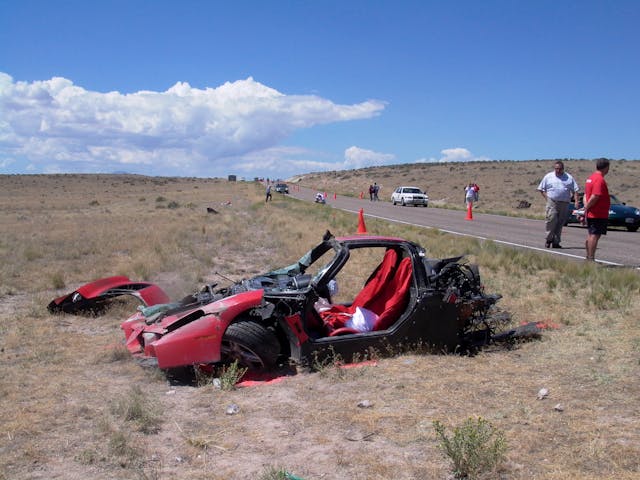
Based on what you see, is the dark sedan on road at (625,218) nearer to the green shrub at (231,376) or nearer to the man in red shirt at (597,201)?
the man in red shirt at (597,201)

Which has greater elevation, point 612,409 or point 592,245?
point 592,245

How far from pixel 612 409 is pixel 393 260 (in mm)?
2857

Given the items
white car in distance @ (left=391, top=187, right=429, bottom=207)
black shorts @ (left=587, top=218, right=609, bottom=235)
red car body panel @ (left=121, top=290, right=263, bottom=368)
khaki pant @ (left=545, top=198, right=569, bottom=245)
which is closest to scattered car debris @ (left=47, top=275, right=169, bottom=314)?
red car body panel @ (left=121, top=290, right=263, bottom=368)

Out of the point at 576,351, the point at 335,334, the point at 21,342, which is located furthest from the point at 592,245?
the point at 21,342

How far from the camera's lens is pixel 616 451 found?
3.60m

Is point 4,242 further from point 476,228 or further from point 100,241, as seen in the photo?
point 476,228

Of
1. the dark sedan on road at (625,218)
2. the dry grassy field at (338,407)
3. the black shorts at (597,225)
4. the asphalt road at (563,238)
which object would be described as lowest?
the dry grassy field at (338,407)

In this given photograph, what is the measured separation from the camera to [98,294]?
8250 mm

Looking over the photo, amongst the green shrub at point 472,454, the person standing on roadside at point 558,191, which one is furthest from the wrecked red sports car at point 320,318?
the person standing on roadside at point 558,191

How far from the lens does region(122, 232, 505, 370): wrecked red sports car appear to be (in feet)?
17.8

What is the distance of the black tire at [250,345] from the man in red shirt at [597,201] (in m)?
6.57

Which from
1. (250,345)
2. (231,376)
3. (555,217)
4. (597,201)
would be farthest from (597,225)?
(231,376)

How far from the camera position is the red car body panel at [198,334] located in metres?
5.34

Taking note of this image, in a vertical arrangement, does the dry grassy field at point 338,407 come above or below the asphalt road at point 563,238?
below
